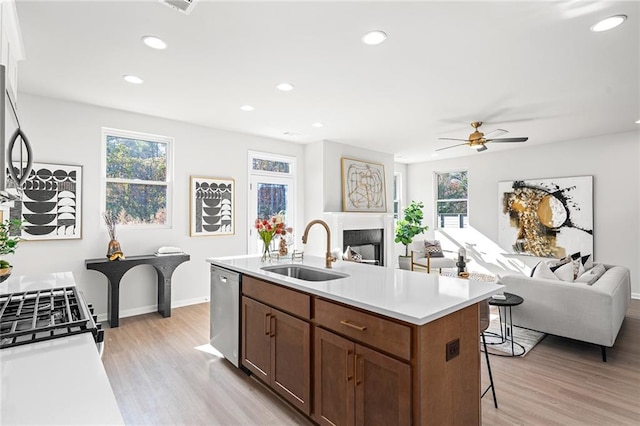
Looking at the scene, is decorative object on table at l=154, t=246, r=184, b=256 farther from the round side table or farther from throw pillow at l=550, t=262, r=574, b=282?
throw pillow at l=550, t=262, r=574, b=282

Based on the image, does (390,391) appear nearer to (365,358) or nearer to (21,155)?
(365,358)

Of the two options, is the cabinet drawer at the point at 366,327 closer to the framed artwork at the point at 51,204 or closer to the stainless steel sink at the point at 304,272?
the stainless steel sink at the point at 304,272

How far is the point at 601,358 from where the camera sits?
3.14 m

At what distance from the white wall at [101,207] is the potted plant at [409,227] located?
3767 millimetres

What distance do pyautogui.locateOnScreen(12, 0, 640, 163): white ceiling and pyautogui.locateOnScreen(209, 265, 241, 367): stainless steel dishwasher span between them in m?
1.90

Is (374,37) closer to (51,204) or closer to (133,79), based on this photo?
(133,79)

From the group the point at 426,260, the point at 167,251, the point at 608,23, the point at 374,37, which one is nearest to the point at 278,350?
the point at 374,37

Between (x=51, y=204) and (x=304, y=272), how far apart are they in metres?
3.12

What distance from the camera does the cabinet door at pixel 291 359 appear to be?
208cm

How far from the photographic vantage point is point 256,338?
2572mm

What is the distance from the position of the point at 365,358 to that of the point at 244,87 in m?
2.93

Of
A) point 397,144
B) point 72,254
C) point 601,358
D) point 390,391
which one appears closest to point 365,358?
point 390,391

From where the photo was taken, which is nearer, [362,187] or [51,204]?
[51,204]

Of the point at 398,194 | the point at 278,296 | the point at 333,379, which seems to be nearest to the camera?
the point at 333,379
